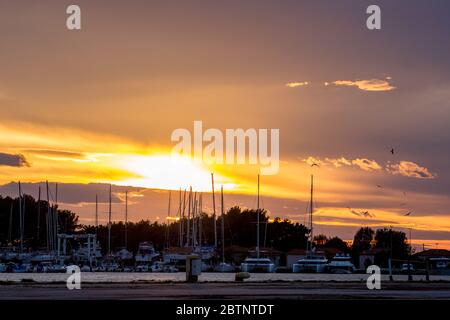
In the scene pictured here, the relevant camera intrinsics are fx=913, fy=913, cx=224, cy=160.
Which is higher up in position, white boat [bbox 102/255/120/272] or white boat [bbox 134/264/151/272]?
white boat [bbox 102/255/120/272]

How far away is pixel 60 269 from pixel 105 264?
11.2 metres

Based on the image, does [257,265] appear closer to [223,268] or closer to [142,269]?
[223,268]

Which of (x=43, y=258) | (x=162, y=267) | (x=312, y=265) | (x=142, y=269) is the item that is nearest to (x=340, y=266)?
(x=312, y=265)

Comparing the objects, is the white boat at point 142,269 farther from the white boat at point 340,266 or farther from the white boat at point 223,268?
the white boat at point 340,266

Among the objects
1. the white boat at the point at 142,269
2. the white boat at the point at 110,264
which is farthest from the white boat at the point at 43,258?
the white boat at the point at 142,269

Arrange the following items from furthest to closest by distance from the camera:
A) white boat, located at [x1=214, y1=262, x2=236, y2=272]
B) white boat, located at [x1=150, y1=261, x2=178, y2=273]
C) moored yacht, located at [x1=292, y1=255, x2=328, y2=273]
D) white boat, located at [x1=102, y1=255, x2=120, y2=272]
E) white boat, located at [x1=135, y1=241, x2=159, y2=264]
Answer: white boat, located at [x1=135, y1=241, x2=159, y2=264] < moored yacht, located at [x1=292, y1=255, x2=328, y2=273] < white boat, located at [x1=102, y1=255, x2=120, y2=272] < white boat, located at [x1=214, y1=262, x2=236, y2=272] < white boat, located at [x1=150, y1=261, x2=178, y2=273]

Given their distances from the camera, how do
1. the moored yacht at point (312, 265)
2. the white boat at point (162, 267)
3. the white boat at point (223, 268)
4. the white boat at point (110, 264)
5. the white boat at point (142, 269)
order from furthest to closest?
the moored yacht at point (312, 265) → the white boat at point (142, 269) → the white boat at point (110, 264) → the white boat at point (223, 268) → the white boat at point (162, 267)

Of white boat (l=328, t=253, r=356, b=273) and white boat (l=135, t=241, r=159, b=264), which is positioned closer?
white boat (l=328, t=253, r=356, b=273)

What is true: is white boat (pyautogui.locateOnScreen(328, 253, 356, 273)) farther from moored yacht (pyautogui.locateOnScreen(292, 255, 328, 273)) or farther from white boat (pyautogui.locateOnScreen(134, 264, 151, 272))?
white boat (pyautogui.locateOnScreen(134, 264, 151, 272))

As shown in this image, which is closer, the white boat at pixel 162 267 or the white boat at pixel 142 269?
the white boat at pixel 162 267

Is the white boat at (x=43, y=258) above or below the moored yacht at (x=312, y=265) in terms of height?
above

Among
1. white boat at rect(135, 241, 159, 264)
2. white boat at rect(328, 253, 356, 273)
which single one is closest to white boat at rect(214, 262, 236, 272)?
white boat at rect(328, 253, 356, 273)
